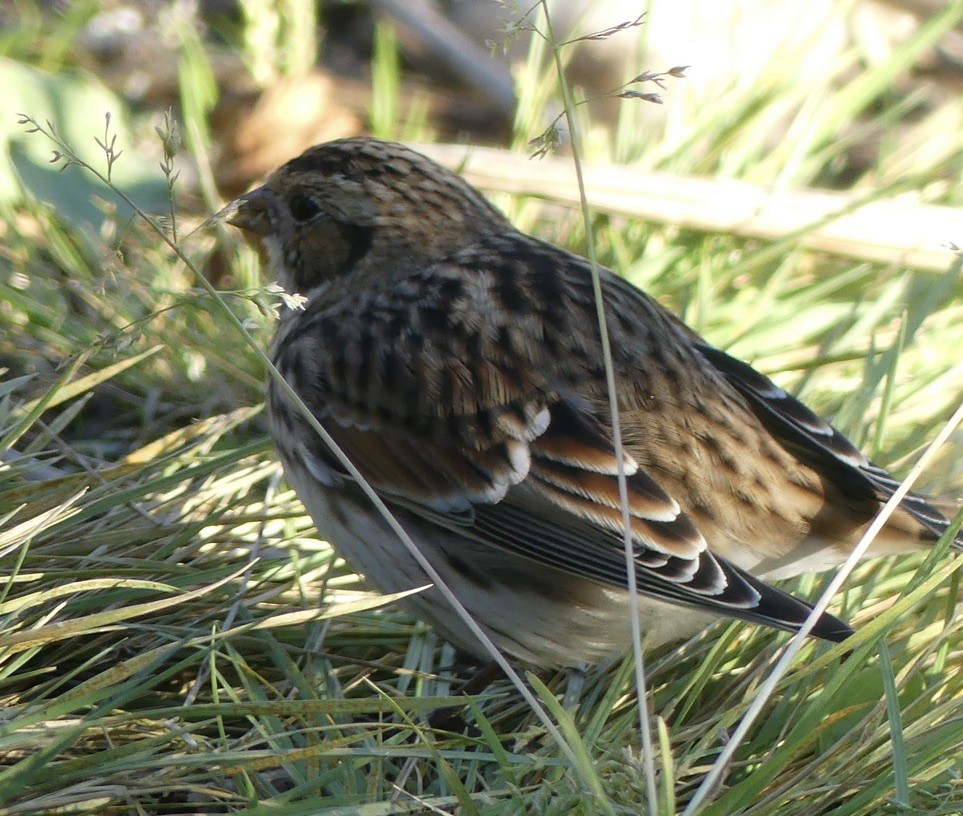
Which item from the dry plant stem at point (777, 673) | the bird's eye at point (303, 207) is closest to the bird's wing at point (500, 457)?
the dry plant stem at point (777, 673)

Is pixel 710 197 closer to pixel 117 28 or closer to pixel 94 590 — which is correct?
pixel 94 590

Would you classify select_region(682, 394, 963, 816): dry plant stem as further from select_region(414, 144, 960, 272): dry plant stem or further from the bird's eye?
select_region(414, 144, 960, 272): dry plant stem

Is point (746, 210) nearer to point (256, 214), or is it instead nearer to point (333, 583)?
point (256, 214)

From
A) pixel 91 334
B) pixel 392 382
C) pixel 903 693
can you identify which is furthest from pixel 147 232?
pixel 903 693

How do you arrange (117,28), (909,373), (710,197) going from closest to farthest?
(909,373)
(710,197)
(117,28)

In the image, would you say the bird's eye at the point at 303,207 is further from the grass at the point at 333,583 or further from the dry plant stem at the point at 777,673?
the dry plant stem at the point at 777,673
